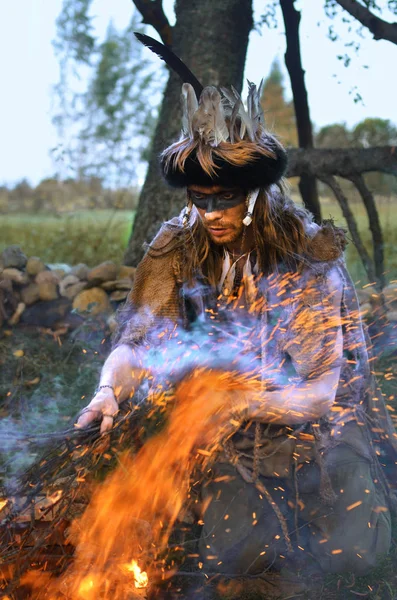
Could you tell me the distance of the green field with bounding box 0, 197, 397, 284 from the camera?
320 inches

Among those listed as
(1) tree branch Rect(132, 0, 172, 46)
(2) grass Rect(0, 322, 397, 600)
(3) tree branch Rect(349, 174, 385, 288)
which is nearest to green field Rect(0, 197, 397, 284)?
(3) tree branch Rect(349, 174, 385, 288)

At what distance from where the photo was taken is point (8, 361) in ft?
17.3

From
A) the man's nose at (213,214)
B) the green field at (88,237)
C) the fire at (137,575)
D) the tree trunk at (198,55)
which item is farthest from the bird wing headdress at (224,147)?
the green field at (88,237)

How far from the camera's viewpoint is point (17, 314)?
19.1 feet

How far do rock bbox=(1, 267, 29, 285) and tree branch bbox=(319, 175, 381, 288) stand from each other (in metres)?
2.81

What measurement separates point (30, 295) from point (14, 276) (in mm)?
225

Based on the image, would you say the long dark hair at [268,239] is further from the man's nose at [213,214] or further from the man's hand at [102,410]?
the man's hand at [102,410]

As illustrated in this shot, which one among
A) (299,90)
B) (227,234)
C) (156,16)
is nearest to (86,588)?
(227,234)

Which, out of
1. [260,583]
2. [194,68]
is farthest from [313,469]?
[194,68]

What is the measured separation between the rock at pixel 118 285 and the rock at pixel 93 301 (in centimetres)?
6

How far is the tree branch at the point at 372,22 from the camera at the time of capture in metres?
5.38

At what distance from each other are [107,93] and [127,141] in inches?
43.8

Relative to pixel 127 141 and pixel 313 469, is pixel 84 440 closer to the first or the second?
pixel 313 469

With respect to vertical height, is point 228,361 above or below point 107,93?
below
